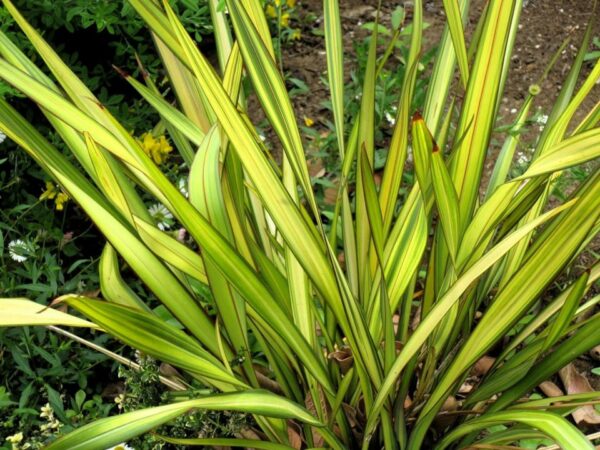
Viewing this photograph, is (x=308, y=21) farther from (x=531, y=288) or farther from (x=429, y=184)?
(x=531, y=288)

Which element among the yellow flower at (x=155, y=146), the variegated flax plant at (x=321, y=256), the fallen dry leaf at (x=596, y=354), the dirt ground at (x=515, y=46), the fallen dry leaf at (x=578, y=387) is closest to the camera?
the variegated flax plant at (x=321, y=256)

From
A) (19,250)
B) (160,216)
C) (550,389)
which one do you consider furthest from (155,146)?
(550,389)

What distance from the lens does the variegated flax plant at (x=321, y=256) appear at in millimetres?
1033

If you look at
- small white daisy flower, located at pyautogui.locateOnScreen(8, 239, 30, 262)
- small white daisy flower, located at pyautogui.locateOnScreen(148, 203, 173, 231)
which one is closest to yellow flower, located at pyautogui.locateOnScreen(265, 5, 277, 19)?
small white daisy flower, located at pyautogui.locateOnScreen(148, 203, 173, 231)

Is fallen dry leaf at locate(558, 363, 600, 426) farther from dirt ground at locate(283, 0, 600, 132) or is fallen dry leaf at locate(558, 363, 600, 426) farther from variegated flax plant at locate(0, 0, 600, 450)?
dirt ground at locate(283, 0, 600, 132)

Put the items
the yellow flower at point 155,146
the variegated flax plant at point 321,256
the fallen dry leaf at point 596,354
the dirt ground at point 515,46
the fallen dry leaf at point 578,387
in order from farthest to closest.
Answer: the dirt ground at point 515,46
the yellow flower at point 155,146
the fallen dry leaf at point 596,354
the fallen dry leaf at point 578,387
the variegated flax plant at point 321,256

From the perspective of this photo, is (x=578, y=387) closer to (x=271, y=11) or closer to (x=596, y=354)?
(x=596, y=354)

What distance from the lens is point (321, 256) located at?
112cm

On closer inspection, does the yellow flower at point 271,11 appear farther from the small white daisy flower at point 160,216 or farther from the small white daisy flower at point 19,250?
the small white daisy flower at point 19,250

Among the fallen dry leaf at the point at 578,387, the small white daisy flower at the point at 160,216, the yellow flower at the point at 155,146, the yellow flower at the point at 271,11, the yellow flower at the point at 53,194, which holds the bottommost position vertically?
the fallen dry leaf at the point at 578,387

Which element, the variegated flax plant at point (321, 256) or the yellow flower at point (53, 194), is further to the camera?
the yellow flower at point (53, 194)

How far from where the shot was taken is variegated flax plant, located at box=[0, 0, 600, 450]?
1033mm

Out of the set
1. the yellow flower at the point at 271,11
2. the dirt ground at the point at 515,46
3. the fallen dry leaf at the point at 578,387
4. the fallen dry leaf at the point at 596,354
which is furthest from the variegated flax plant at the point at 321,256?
the yellow flower at the point at 271,11

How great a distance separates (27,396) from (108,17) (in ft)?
3.00
